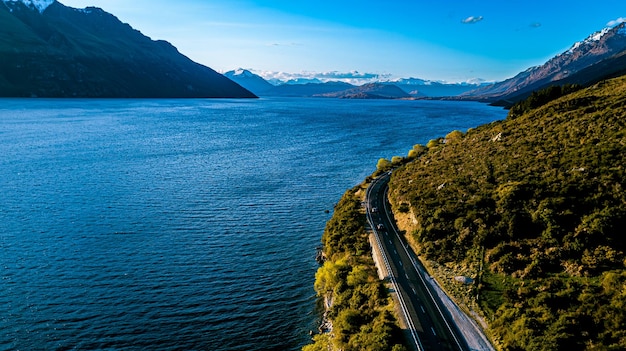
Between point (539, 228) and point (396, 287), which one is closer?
point (396, 287)

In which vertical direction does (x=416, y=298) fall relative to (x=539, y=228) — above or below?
below

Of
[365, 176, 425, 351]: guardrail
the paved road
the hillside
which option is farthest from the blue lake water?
the hillside

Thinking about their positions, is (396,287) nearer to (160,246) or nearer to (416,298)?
(416,298)

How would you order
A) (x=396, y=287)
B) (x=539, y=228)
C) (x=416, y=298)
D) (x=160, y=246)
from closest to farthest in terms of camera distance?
(x=416, y=298) → (x=396, y=287) → (x=539, y=228) → (x=160, y=246)

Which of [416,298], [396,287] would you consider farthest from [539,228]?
[396,287]

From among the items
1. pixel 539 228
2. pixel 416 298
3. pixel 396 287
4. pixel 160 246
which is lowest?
pixel 160 246

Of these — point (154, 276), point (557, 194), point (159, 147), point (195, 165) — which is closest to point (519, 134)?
point (557, 194)

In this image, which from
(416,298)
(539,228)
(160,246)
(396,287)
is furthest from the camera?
(160,246)
